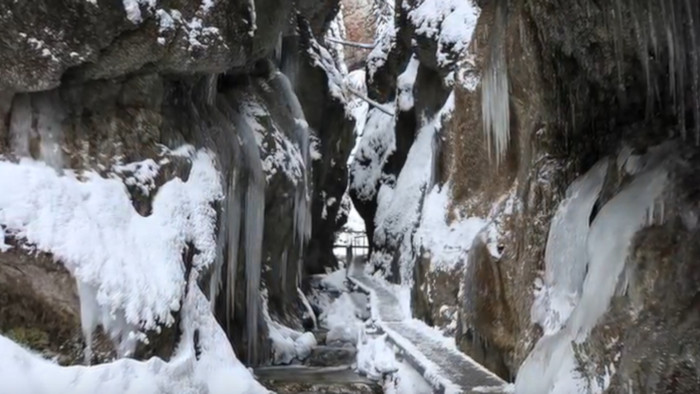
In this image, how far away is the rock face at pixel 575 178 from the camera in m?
4.12

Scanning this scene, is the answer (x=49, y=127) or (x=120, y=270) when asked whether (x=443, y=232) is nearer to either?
(x=120, y=270)

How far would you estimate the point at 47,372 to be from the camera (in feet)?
22.8

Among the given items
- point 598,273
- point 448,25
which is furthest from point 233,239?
point 598,273

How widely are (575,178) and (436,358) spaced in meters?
3.04

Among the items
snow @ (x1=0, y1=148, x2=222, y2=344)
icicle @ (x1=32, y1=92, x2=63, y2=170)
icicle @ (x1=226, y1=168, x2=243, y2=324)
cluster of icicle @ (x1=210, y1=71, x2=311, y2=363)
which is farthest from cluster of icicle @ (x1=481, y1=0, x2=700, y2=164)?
icicle @ (x1=226, y1=168, x2=243, y2=324)

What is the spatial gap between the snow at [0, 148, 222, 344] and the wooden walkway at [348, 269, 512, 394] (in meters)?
2.88

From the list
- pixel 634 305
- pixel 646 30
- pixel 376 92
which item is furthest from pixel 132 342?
pixel 376 92

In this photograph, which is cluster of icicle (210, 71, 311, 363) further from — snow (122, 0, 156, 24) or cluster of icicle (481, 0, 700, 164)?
cluster of icicle (481, 0, 700, 164)

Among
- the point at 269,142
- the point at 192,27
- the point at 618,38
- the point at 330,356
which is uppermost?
the point at 192,27

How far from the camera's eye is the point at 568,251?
5.75 meters

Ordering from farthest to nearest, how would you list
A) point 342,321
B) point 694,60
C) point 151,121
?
point 342,321
point 151,121
point 694,60

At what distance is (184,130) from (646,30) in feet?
23.8

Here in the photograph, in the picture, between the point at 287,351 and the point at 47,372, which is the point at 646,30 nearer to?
the point at 47,372

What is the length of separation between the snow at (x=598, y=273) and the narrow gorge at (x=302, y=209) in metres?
0.02
